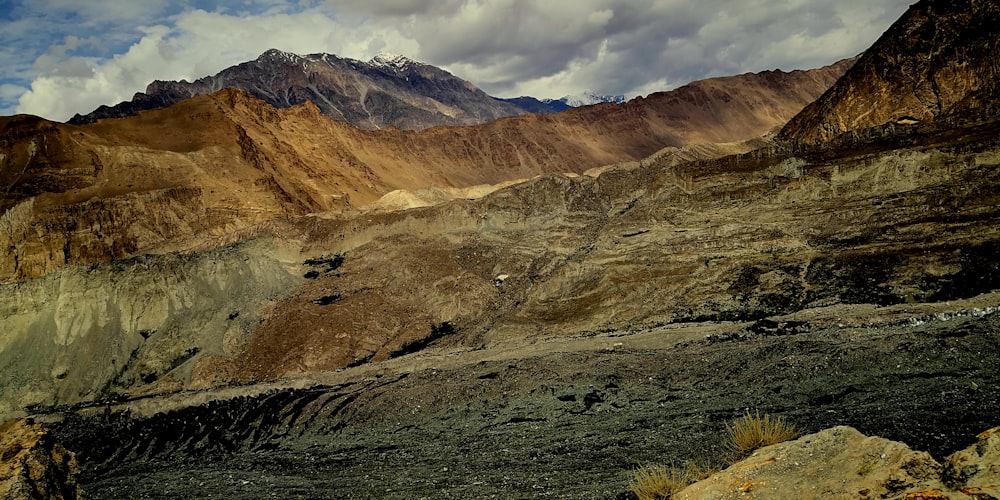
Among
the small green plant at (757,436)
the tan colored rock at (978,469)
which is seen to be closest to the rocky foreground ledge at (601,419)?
the tan colored rock at (978,469)

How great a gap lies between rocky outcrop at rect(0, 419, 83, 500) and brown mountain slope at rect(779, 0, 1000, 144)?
44.1 metres

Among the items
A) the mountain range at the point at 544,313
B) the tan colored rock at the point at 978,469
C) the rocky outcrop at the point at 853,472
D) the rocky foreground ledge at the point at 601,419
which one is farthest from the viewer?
the mountain range at the point at 544,313

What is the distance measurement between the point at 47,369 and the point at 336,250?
634 inches

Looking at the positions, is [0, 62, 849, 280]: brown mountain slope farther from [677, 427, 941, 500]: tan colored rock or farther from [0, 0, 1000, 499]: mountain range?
[677, 427, 941, 500]: tan colored rock

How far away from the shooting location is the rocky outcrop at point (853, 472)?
4457 millimetres

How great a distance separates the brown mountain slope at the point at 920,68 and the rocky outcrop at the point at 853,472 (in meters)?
39.3

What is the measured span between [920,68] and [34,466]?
51.1 meters

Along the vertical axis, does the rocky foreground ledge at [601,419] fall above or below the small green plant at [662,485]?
below

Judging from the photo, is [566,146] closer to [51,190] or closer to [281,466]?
[51,190]

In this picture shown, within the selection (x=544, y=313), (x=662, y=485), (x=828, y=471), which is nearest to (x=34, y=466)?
(x=662, y=485)

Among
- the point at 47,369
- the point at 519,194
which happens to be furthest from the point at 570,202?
the point at 47,369

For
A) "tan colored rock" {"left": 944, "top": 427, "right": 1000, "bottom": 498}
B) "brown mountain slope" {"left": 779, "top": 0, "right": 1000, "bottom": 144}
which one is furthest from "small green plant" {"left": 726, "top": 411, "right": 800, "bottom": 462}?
"brown mountain slope" {"left": 779, "top": 0, "right": 1000, "bottom": 144}

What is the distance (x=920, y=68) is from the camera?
137ft

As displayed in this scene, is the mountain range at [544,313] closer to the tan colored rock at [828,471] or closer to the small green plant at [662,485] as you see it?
the tan colored rock at [828,471]
